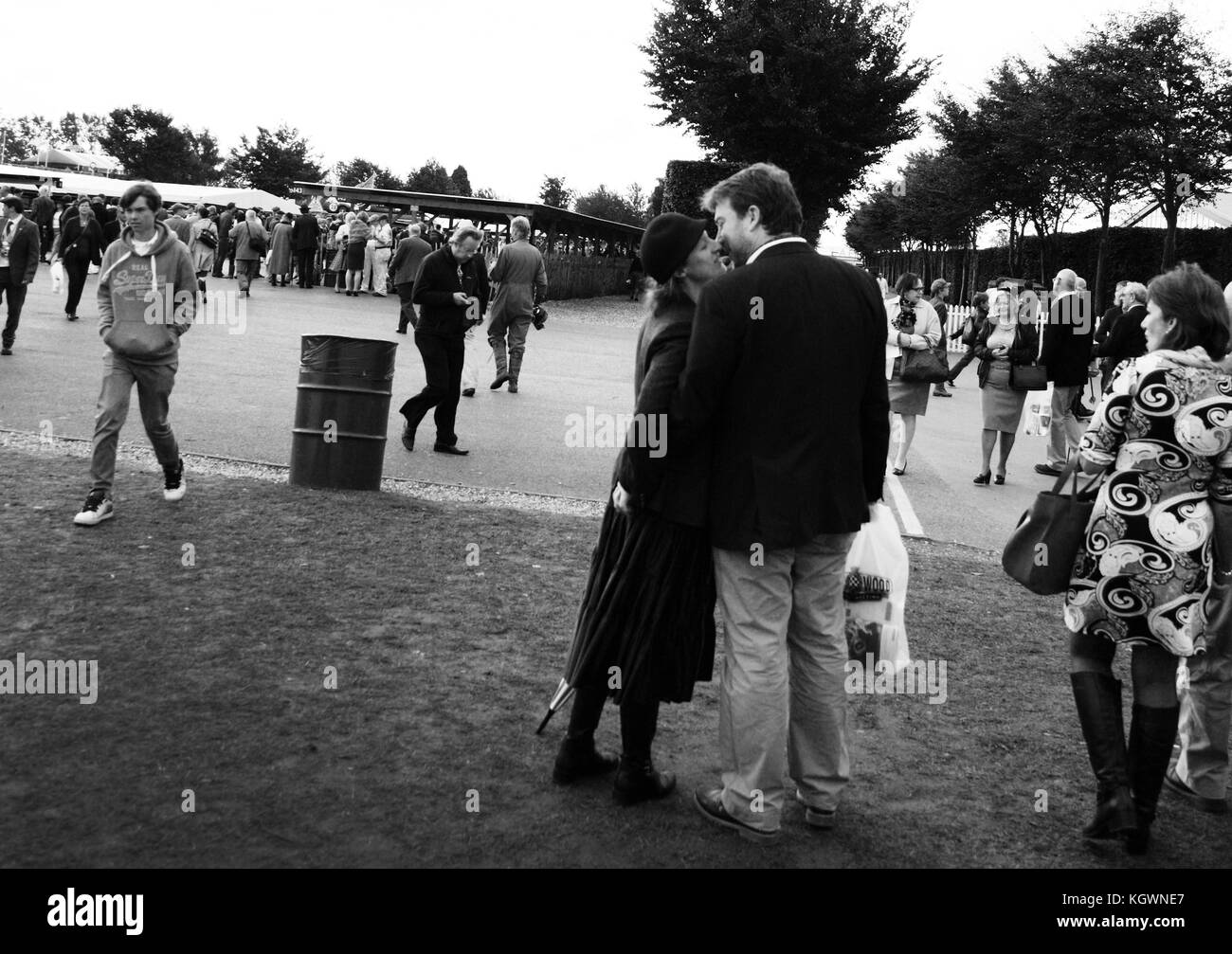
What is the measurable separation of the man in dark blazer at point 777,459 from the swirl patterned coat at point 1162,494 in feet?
2.47

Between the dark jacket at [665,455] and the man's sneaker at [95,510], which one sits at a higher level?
the dark jacket at [665,455]

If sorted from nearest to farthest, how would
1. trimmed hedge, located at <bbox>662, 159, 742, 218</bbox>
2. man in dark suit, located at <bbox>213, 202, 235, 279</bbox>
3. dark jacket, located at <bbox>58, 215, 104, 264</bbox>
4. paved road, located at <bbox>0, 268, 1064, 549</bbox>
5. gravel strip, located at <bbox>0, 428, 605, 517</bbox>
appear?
gravel strip, located at <bbox>0, 428, 605, 517</bbox> < paved road, located at <bbox>0, 268, 1064, 549</bbox> < dark jacket, located at <bbox>58, 215, 104, 264</bbox> < man in dark suit, located at <bbox>213, 202, 235, 279</bbox> < trimmed hedge, located at <bbox>662, 159, 742, 218</bbox>

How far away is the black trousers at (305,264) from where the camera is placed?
28.1 metres

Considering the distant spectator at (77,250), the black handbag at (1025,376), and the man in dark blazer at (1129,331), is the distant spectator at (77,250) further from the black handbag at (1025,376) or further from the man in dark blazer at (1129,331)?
the man in dark blazer at (1129,331)

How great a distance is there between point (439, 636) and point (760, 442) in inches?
93.7

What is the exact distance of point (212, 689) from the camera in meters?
4.61

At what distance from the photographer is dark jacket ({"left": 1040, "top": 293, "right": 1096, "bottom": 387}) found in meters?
10.5

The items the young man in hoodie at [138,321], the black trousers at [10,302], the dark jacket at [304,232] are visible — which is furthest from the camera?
the dark jacket at [304,232]

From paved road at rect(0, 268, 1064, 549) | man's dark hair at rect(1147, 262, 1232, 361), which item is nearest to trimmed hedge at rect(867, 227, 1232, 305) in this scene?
paved road at rect(0, 268, 1064, 549)

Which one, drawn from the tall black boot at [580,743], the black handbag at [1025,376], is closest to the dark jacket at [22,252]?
the black handbag at [1025,376]

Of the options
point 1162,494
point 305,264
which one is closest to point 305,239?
point 305,264

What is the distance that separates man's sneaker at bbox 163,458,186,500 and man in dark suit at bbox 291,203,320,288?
21.3 m

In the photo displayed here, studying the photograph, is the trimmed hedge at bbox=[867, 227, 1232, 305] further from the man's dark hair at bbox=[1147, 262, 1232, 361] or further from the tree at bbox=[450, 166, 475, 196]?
the tree at bbox=[450, 166, 475, 196]

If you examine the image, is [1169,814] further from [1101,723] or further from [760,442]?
[760,442]
